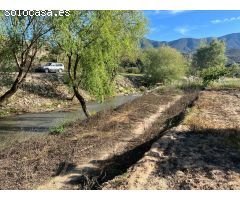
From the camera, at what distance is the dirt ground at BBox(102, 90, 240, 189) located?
37.2 feet

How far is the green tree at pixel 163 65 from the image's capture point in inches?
2990

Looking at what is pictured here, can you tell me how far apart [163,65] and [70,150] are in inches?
2429

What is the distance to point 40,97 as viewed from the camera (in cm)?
4553

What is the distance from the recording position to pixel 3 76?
30.8m

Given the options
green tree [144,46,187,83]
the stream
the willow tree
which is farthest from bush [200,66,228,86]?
the willow tree

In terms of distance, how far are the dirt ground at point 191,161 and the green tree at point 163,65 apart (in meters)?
56.3

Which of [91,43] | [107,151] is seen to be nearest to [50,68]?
[91,43]

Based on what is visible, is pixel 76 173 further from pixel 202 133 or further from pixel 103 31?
pixel 103 31

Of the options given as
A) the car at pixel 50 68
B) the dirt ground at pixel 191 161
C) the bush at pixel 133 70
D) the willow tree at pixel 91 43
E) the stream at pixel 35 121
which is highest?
the willow tree at pixel 91 43

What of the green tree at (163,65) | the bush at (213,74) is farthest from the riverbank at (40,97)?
the green tree at (163,65)

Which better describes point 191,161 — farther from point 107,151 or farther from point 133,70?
point 133,70

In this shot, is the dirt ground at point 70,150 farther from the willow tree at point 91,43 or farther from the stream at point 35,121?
the stream at point 35,121

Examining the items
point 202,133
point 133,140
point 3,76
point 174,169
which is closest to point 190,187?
point 174,169

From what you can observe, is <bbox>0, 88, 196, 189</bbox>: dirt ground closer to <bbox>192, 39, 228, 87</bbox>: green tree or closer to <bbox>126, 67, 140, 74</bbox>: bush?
<bbox>126, 67, 140, 74</bbox>: bush
